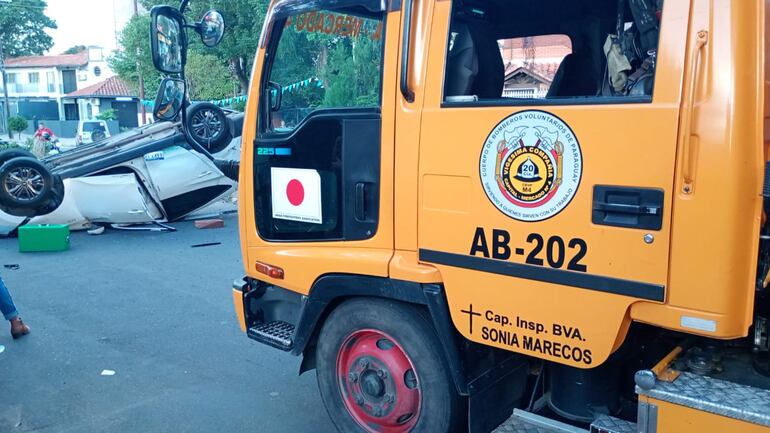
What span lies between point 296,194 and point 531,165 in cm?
150

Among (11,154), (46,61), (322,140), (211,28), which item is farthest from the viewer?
(46,61)

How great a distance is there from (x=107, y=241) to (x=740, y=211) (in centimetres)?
985

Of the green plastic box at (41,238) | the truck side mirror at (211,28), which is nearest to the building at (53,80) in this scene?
the green plastic box at (41,238)

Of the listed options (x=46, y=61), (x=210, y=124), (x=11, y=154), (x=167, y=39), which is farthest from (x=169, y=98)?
(x=46, y=61)

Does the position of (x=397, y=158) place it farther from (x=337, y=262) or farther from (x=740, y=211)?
(x=740, y=211)

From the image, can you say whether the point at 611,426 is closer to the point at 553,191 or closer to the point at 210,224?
the point at 553,191

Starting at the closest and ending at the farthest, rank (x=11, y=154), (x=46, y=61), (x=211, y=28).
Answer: (x=211, y=28) → (x=11, y=154) → (x=46, y=61)

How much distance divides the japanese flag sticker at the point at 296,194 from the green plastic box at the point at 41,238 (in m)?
7.08

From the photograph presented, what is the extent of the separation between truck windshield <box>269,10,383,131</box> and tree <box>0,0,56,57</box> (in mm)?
57802

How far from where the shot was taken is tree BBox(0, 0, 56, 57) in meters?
53.4

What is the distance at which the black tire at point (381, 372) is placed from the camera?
10.5ft

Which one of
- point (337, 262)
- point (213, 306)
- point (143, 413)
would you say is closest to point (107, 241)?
point (213, 306)

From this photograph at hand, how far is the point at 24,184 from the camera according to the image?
966 centimetres

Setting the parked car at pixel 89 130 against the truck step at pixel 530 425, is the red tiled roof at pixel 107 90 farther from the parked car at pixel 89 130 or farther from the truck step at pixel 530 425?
the truck step at pixel 530 425
